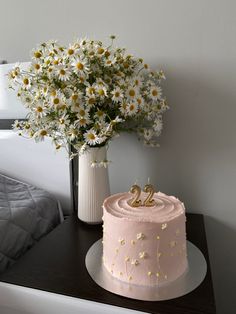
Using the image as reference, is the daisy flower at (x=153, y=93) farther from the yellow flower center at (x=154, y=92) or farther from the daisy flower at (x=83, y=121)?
the daisy flower at (x=83, y=121)

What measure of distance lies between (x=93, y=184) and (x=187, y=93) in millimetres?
456

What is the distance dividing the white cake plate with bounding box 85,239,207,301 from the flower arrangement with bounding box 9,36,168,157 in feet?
1.05

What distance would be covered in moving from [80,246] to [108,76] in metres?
0.51

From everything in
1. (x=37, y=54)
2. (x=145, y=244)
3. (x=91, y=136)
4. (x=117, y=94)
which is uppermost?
(x=37, y=54)

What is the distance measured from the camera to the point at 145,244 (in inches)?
24.2

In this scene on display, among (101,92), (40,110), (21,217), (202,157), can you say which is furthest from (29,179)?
(202,157)

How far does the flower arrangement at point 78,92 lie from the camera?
739 mm

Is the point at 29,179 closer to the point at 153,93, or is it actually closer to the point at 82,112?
the point at 82,112

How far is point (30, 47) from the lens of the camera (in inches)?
44.3

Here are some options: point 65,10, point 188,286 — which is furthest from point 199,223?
point 65,10

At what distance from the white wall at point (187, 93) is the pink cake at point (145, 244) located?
0.37 meters

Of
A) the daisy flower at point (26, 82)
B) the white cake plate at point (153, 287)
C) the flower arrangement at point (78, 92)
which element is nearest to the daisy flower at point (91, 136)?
the flower arrangement at point (78, 92)

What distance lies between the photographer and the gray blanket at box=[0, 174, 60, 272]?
31.5 inches

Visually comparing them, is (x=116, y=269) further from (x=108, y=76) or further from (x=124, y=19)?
(x=124, y=19)
